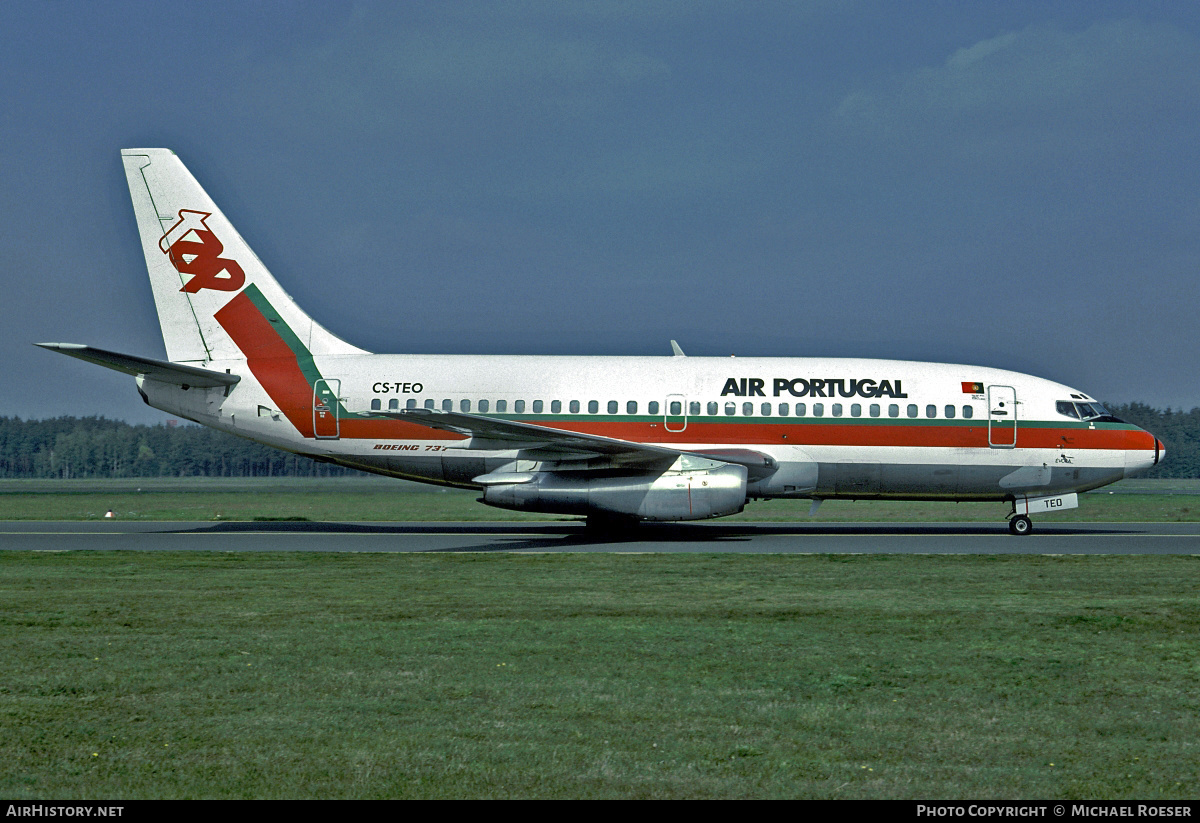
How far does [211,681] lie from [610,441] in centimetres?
1459

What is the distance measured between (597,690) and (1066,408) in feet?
68.0

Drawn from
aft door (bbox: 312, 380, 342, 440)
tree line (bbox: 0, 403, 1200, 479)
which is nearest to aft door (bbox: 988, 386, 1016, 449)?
aft door (bbox: 312, 380, 342, 440)

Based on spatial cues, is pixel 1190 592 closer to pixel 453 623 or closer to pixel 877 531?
pixel 453 623

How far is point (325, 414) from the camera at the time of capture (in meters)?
25.1

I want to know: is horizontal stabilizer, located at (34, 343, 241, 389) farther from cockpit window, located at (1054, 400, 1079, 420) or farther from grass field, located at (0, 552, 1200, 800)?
cockpit window, located at (1054, 400, 1079, 420)

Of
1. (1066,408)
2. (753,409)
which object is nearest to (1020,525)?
(1066,408)

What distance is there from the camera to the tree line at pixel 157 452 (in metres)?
132

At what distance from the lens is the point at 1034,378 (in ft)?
83.7

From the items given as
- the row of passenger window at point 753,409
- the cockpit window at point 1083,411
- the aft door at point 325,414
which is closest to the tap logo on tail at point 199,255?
the aft door at point 325,414

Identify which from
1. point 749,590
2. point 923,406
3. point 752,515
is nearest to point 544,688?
point 749,590

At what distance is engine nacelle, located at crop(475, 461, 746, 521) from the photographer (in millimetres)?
22453

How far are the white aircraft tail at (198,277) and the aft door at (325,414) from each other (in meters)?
1.47

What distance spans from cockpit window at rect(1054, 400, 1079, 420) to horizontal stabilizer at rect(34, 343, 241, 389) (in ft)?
66.7

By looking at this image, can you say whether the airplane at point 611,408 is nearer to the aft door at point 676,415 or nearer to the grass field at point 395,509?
the aft door at point 676,415
